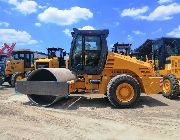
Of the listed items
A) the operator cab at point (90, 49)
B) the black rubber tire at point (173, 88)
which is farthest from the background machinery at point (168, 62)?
the operator cab at point (90, 49)

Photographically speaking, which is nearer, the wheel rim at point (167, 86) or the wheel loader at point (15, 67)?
the wheel rim at point (167, 86)

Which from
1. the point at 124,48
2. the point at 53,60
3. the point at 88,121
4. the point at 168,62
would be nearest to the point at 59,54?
the point at 53,60

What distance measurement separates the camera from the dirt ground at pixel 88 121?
725cm

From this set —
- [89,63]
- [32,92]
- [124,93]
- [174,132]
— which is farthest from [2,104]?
[174,132]

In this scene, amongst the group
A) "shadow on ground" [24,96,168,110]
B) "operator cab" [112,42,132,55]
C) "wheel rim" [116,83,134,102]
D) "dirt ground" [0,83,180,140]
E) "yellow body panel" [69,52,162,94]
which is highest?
"operator cab" [112,42,132,55]

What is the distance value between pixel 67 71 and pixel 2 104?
236cm

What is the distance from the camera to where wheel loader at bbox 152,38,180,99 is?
1319cm

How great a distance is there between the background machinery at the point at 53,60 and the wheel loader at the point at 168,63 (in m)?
5.84

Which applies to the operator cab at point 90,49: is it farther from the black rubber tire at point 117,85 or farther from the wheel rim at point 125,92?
the wheel rim at point 125,92

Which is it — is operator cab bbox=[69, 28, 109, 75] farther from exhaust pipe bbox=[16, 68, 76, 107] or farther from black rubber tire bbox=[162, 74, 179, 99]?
black rubber tire bbox=[162, 74, 179, 99]

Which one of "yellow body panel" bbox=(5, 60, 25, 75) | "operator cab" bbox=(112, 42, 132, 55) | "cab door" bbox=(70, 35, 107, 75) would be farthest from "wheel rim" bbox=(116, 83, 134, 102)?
"yellow body panel" bbox=(5, 60, 25, 75)

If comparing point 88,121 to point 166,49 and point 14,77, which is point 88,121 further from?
point 14,77

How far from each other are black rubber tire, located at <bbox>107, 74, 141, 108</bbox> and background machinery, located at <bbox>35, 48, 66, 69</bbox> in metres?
8.35

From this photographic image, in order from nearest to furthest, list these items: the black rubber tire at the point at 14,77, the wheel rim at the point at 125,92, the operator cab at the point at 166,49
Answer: the wheel rim at the point at 125,92 < the operator cab at the point at 166,49 < the black rubber tire at the point at 14,77
